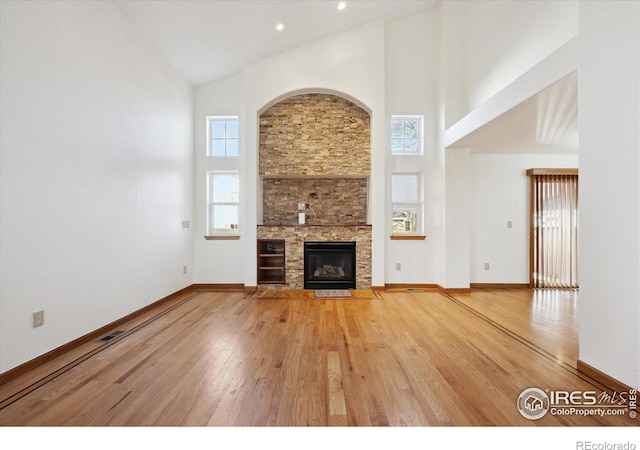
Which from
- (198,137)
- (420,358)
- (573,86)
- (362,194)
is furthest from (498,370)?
(198,137)

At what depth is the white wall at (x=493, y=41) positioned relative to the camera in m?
3.58

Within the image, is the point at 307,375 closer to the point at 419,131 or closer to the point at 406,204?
the point at 406,204

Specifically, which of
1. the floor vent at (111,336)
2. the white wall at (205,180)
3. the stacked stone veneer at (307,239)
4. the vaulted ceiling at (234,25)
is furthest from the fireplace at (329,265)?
the vaulted ceiling at (234,25)

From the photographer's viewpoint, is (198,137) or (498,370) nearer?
(498,370)

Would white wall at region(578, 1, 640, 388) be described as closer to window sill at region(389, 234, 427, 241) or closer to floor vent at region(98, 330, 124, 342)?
window sill at region(389, 234, 427, 241)

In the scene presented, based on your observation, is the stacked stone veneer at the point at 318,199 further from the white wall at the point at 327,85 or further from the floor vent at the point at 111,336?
the floor vent at the point at 111,336

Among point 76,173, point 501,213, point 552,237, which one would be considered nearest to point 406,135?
point 501,213

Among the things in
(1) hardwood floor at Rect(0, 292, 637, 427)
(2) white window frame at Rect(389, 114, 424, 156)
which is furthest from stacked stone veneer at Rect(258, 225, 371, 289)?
(1) hardwood floor at Rect(0, 292, 637, 427)

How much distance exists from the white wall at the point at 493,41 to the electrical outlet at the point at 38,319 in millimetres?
5482

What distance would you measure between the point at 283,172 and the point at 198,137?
1.66 m

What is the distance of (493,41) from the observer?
184 inches

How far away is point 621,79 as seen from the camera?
2.20m

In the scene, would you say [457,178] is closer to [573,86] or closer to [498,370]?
[573,86]
